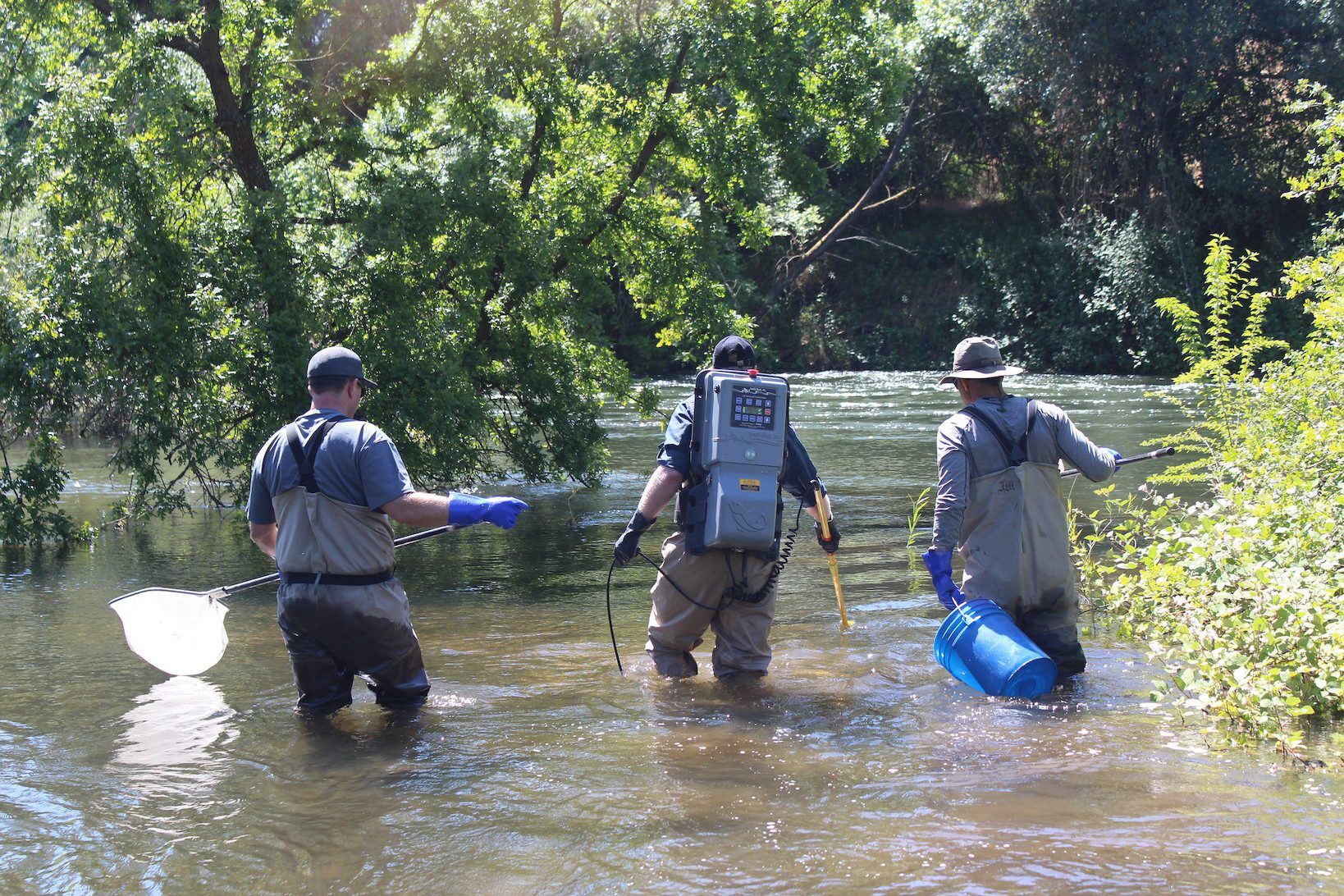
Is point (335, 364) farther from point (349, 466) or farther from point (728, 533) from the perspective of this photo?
point (728, 533)

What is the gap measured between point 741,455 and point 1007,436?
1.21 m

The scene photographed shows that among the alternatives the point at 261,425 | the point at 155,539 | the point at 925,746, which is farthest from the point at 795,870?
the point at 155,539

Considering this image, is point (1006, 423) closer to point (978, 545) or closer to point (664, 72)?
point (978, 545)

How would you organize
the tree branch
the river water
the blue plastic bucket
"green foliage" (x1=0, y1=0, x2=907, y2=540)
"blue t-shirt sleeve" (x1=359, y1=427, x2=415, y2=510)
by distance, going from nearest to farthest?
the river water < "blue t-shirt sleeve" (x1=359, y1=427, x2=415, y2=510) < the blue plastic bucket < "green foliage" (x1=0, y1=0, x2=907, y2=540) < the tree branch

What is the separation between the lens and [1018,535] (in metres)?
5.68

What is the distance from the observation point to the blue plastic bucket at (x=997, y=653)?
5609 mm

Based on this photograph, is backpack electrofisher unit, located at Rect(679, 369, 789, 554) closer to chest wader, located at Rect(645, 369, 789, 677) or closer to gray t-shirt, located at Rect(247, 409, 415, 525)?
chest wader, located at Rect(645, 369, 789, 677)

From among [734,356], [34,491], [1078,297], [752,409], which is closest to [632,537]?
[752,409]

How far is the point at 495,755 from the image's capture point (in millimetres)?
5383

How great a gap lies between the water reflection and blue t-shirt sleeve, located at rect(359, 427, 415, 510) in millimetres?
1308

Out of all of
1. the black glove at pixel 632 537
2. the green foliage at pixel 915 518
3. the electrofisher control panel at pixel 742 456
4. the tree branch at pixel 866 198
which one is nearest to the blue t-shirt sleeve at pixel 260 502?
the black glove at pixel 632 537

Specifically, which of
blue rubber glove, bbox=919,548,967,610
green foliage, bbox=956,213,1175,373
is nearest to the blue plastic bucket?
blue rubber glove, bbox=919,548,967,610

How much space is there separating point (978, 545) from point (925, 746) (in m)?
1.01

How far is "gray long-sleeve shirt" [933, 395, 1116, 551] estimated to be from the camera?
5625 mm
